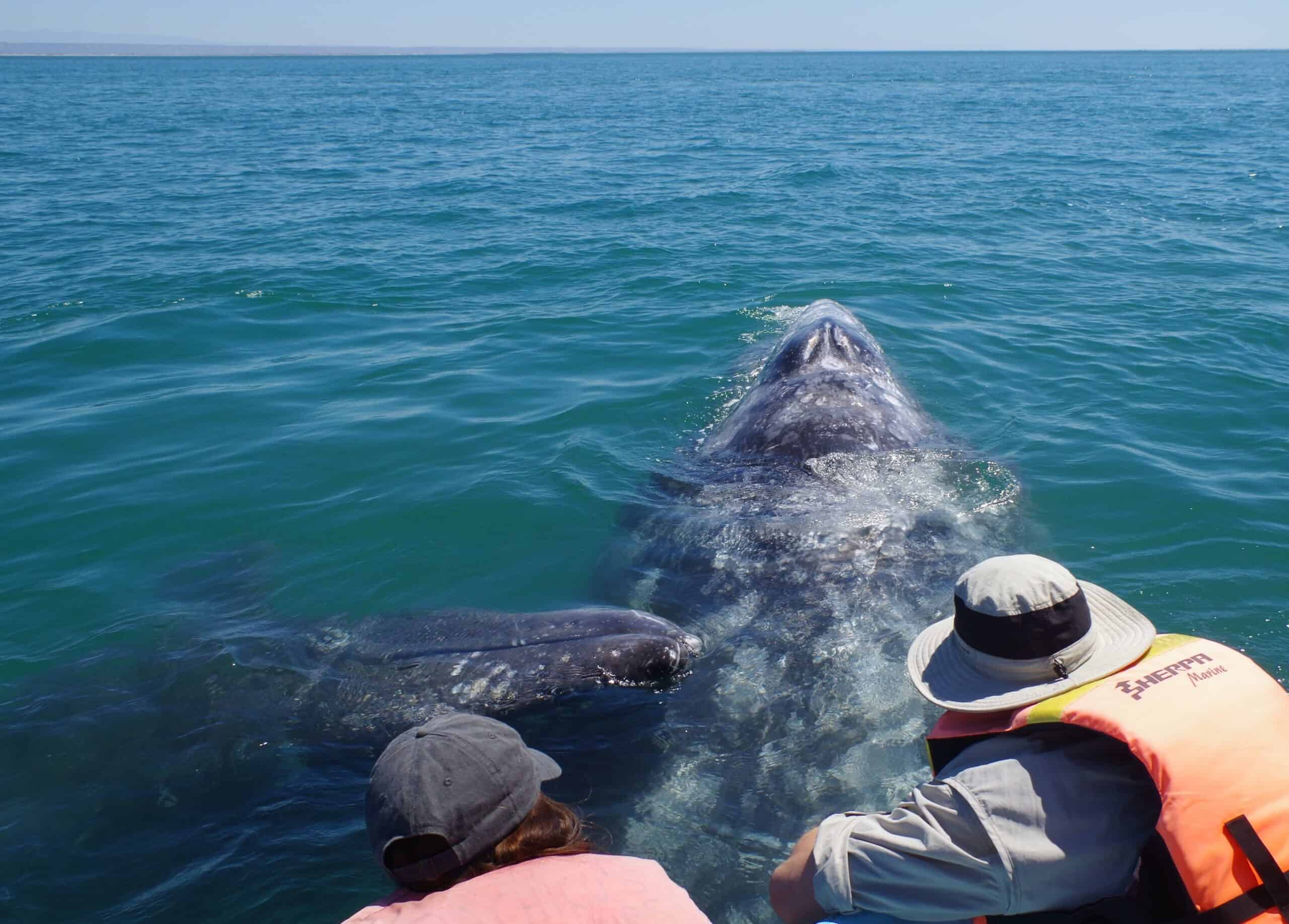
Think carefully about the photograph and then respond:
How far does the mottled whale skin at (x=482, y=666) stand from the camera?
6.14 metres

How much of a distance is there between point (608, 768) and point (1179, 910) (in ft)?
11.3

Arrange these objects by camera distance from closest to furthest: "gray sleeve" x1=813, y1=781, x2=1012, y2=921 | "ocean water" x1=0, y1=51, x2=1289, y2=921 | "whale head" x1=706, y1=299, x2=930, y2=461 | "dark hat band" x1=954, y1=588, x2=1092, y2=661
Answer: "gray sleeve" x1=813, y1=781, x2=1012, y2=921 < "dark hat band" x1=954, y1=588, x2=1092, y2=661 < "ocean water" x1=0, y1=51, x2=1289, y2=921 < "whale head" x1=706, y1=299, x2=930, y2=461

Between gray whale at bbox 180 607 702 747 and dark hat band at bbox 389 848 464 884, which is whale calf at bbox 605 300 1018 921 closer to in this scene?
gray whale at bbox 180 607 702 747

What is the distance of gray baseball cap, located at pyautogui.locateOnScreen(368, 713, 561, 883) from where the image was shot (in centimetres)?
304

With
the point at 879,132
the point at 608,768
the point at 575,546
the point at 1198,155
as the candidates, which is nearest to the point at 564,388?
the point at 575,546

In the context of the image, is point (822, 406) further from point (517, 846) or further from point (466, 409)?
point (517, 846)

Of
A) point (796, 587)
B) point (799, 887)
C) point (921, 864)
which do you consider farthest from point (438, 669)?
point (921, 864)

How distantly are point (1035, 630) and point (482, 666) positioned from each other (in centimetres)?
391

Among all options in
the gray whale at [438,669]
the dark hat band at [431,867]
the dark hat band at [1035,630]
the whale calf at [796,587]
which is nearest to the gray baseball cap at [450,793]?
the dark hat band at [431,867]

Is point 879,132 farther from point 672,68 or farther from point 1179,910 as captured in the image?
point 672,68

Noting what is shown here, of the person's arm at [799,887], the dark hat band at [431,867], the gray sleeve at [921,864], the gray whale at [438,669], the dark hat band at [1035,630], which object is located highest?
the dark hat band at [1035,630]

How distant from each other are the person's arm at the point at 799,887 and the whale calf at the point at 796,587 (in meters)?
1.06

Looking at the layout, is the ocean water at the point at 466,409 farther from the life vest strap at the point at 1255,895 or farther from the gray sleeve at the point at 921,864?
the life vest strap at the point at 1255,895

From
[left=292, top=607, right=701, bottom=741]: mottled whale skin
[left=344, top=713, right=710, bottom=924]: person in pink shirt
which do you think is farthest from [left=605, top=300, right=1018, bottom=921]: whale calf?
[left=344, top=713, right=710, bottom=924]: person in pink shirt
